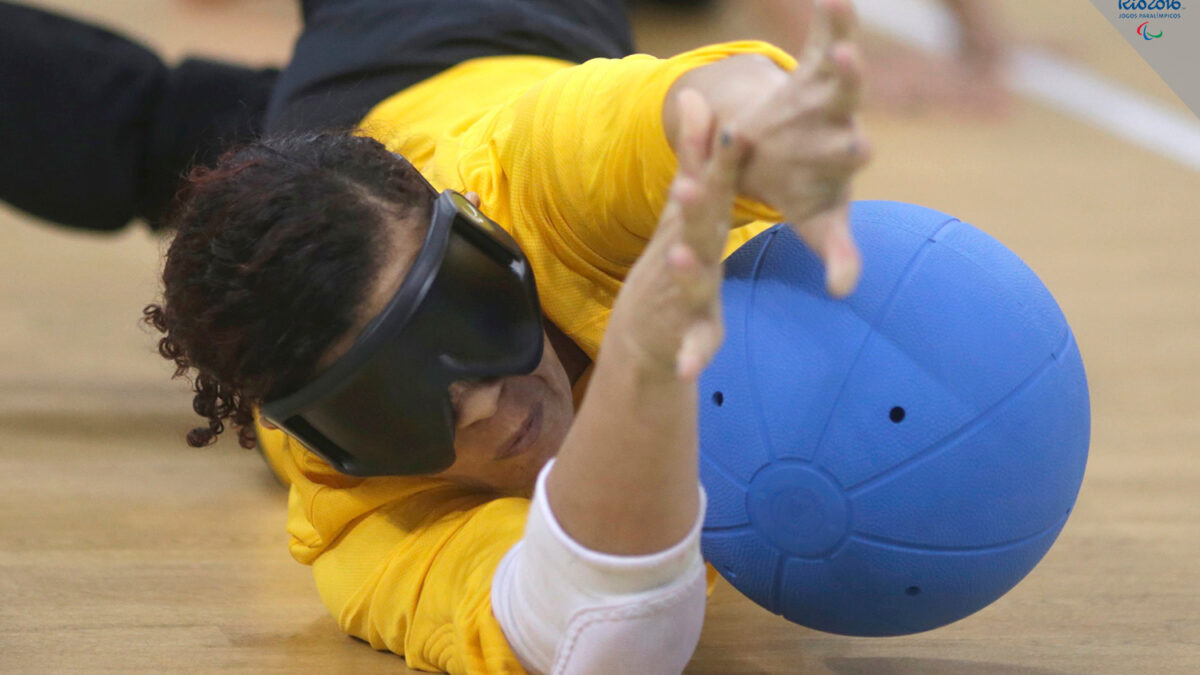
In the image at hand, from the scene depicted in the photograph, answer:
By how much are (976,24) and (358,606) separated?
11.7ft

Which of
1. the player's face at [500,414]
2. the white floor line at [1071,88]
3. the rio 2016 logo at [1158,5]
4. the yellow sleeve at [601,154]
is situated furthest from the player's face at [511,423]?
the white floor line at [1071,88]

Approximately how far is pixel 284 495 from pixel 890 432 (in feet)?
3.36

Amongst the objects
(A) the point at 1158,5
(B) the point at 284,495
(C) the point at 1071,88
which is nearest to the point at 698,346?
(B) the point at 284,495

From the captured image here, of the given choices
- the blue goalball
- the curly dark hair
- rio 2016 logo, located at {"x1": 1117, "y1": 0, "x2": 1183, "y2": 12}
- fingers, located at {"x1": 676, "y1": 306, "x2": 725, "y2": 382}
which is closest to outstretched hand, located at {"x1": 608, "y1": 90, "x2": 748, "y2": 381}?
fingers, located at {"x1": 676, "y1": 306, "x2": 725, "y2": 382}

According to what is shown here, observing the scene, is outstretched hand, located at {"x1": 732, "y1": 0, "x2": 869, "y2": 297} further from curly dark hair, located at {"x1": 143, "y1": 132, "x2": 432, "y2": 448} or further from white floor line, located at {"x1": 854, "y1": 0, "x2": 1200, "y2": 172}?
white floor line, located at {"x1": 854, "y1": 0, "x2": 1200, "y2": 172}

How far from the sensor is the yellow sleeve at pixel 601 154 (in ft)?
3.52

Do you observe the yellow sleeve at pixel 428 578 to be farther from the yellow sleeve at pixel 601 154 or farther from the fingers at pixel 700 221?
the fingers at pixel 700 221

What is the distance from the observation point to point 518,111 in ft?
4.28

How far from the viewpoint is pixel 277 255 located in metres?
1.12

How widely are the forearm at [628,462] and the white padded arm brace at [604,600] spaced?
14mm

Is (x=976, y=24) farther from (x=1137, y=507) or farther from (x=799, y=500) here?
(x=799, y=500)

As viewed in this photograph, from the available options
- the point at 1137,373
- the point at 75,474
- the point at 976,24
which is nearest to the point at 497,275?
the point at 75,474

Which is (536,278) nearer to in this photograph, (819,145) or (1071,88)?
(819,145)

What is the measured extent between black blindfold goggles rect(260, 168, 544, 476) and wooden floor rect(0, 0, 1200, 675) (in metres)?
0.27
